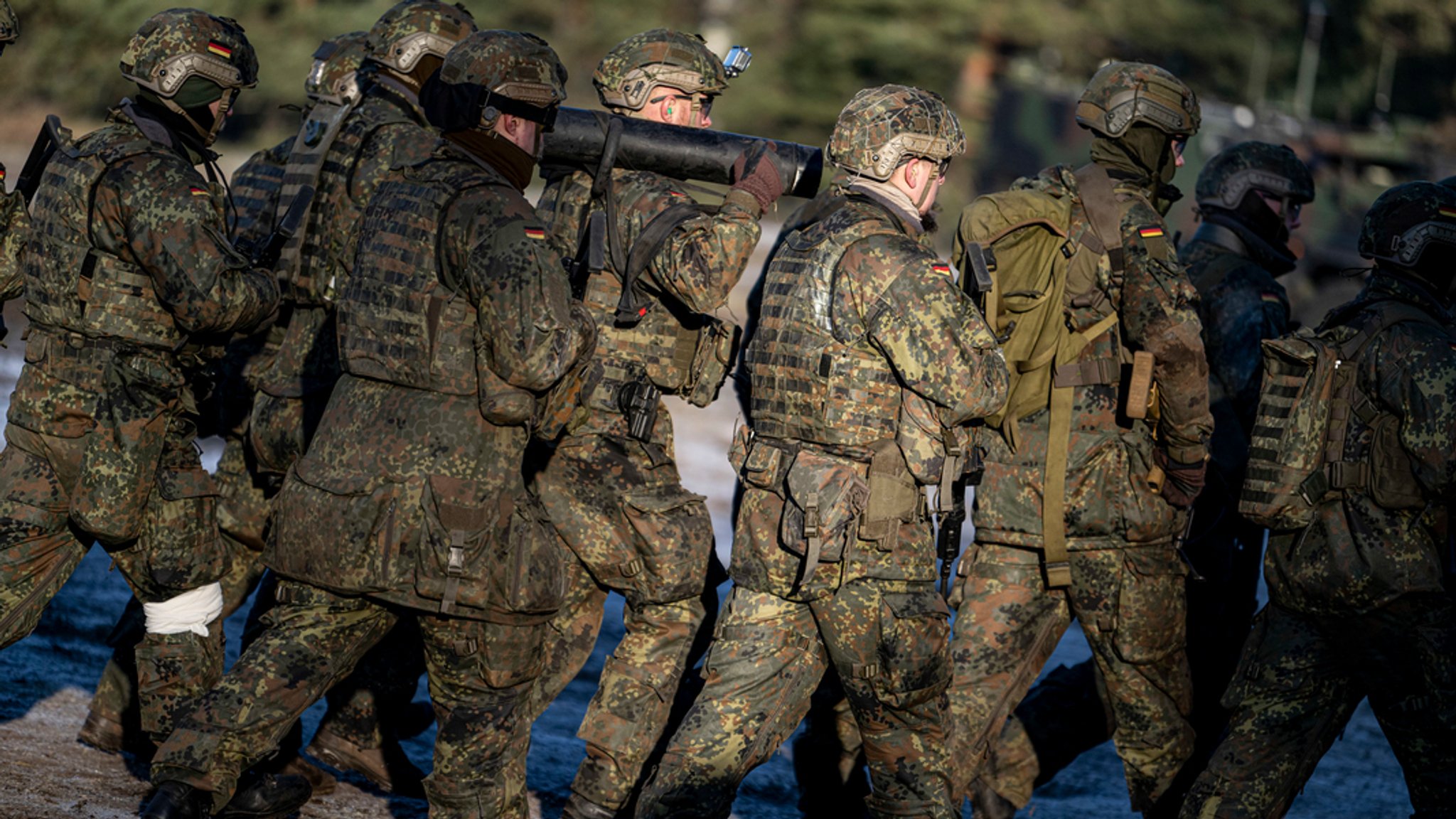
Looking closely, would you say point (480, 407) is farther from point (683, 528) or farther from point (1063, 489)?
point (1063, 489)

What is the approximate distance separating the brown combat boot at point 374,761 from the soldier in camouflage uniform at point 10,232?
69.4 inches

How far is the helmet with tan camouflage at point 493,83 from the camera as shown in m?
4.52

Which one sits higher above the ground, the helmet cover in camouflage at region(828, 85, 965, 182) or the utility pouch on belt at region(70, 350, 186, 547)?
the helmet cover in camouflage at region(828, 85, 965, 182)

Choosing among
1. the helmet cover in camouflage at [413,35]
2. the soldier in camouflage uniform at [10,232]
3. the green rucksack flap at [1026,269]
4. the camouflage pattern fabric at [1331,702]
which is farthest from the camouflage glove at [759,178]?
the soldier in camouflage uniform at [10,232]

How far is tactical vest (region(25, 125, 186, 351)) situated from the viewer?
205 inches

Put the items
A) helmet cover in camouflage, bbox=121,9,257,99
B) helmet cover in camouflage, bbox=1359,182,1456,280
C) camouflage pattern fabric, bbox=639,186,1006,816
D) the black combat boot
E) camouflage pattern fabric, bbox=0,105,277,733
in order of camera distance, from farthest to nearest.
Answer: helmet cover in camouflage, bbox=121,9,257,99, camouflage pattern fabric, bbox=0,105,277,733, helmet cover in camouflage, bbox=1359,182,1456,280, camouflage pattern fabric, bbox=639,186,1006,816, the black combat boot

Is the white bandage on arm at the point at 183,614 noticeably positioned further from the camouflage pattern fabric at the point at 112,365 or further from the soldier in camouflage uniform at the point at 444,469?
the soldier in camouflage uniform at the point at 444,469

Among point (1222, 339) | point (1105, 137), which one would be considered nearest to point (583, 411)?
point (1105, 137)

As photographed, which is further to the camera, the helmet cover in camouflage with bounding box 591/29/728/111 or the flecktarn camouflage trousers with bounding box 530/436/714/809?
the helmet cover in camouflage with bounding box 591/29/728/111

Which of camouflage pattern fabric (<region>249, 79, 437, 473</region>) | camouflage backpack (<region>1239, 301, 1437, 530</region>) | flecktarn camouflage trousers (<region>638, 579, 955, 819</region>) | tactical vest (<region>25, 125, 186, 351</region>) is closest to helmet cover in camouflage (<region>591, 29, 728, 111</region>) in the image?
camouflage pattern fabric (<region>249, 79, 437, 473</region>)

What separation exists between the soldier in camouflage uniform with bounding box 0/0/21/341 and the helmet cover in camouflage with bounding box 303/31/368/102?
1020 millimetres

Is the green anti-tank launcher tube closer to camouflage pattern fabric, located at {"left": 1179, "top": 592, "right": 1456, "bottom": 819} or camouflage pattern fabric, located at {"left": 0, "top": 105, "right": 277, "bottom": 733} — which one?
camouflage pattern fabric, located at {"left": 0, "top": 105, "right": 277, "bottom": 733}

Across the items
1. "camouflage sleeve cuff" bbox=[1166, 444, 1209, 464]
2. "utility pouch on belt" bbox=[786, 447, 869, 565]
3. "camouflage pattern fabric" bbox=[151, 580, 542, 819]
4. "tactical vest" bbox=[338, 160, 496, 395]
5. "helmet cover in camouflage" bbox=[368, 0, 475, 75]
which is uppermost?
"helmet cover in camouflage" bbox=[368, 0, 475, 75]

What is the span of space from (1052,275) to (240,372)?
298cm
